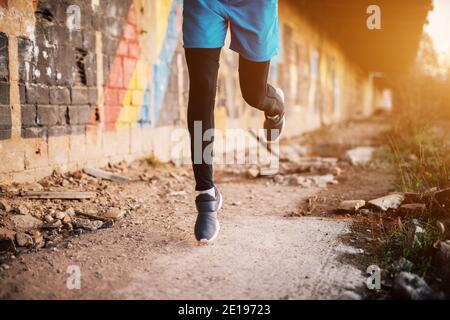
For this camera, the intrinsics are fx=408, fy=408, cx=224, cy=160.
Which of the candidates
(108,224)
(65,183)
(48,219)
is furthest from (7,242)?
(65,183)

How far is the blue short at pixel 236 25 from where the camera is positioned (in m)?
2.00

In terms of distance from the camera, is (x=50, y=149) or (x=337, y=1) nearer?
(x=50, y=149)

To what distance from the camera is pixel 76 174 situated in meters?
3.46

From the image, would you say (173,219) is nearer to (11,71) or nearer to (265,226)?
(265,226)

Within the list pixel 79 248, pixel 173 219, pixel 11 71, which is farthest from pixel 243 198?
pixel 11 71

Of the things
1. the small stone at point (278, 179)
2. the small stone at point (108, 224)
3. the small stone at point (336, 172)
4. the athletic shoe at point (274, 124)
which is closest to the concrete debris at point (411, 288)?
the athletic shoe at point (274, 124)

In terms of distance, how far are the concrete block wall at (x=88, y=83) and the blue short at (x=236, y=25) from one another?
1601 mm

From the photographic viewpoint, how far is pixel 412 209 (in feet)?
8.46

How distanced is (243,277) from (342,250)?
2.05 feet

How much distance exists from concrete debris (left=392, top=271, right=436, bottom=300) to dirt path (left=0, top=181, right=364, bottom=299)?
0.17 metres

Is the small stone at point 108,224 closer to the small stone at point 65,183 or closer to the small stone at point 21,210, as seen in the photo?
the small stone at point 21,210

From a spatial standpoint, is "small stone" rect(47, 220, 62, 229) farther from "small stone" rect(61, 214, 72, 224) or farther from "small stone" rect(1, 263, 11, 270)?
"small stone" rect(1, 263, 11, 270)

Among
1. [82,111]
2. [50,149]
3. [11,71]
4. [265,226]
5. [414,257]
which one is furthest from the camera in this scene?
[82,111]

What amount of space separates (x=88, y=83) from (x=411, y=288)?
10.4ft
